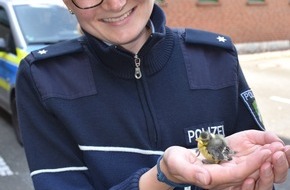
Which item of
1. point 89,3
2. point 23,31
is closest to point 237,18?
point 23,31

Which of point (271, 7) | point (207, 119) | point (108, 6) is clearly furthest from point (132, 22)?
point (271, 7)

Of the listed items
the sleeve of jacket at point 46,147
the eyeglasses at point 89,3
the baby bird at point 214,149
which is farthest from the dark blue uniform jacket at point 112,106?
the baby bird at point 214,149

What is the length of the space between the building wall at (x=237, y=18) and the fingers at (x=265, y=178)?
13.6 metres

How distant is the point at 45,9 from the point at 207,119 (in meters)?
5.15

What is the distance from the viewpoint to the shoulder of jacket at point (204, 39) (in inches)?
67.1

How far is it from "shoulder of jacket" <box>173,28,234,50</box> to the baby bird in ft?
1.40

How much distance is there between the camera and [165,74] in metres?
1.65

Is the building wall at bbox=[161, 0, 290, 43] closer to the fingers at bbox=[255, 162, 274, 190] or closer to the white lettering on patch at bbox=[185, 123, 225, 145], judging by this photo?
the white lettering on patch at bbox=[185, 123, 225, 145]

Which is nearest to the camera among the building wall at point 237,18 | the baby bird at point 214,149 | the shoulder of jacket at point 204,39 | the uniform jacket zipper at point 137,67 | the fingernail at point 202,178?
the fingernail at point 202,178

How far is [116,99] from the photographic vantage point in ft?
5.26

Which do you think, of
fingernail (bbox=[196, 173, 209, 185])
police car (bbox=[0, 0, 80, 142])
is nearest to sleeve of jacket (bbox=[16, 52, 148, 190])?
fingernail (bbox=[196, 173, 209, 185])

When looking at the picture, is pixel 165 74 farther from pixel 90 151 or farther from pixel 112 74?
pixel 90 151

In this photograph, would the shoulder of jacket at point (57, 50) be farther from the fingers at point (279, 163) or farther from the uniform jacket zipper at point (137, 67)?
the fingers at point (279, 163)

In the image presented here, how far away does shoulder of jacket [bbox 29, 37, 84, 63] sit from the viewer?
5.30 feet
